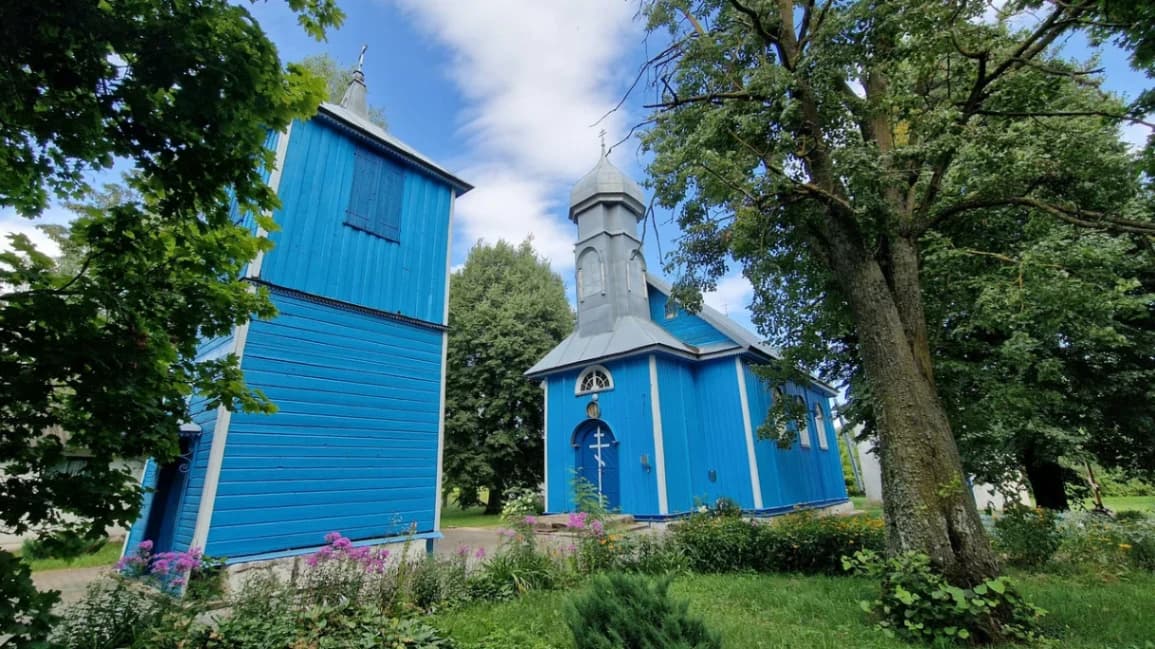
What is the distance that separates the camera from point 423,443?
28.3 ft

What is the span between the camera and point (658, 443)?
12102 mm

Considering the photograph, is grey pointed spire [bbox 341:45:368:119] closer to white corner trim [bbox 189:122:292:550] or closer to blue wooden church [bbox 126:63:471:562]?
blue wooden church [bbox 126:63:471:562]

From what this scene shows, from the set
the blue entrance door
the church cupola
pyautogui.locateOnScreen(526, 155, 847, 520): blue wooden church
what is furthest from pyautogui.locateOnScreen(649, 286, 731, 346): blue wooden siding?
the blue entrance door

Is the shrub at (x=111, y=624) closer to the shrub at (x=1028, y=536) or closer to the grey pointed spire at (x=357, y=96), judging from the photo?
the grey pointed spire at (x=357, y=96)

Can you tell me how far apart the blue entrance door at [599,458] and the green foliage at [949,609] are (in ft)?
27.2

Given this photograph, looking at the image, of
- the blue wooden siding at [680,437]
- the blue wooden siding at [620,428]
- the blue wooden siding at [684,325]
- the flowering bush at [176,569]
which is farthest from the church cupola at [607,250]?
the flowering bush at [176,569]

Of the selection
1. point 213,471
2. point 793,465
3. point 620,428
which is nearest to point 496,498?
point 620,428

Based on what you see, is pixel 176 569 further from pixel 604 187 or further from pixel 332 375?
pixel 604 187

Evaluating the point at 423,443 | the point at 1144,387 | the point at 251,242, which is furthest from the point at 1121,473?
the point at 251,242

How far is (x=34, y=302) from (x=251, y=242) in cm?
93

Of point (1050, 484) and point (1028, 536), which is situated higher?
point (1050, 484)

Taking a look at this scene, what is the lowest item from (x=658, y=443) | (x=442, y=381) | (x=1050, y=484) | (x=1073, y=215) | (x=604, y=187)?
(x=1050, y=484)

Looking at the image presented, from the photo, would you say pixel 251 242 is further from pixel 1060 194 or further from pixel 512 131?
pixel 1060 194

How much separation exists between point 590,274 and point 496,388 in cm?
731
